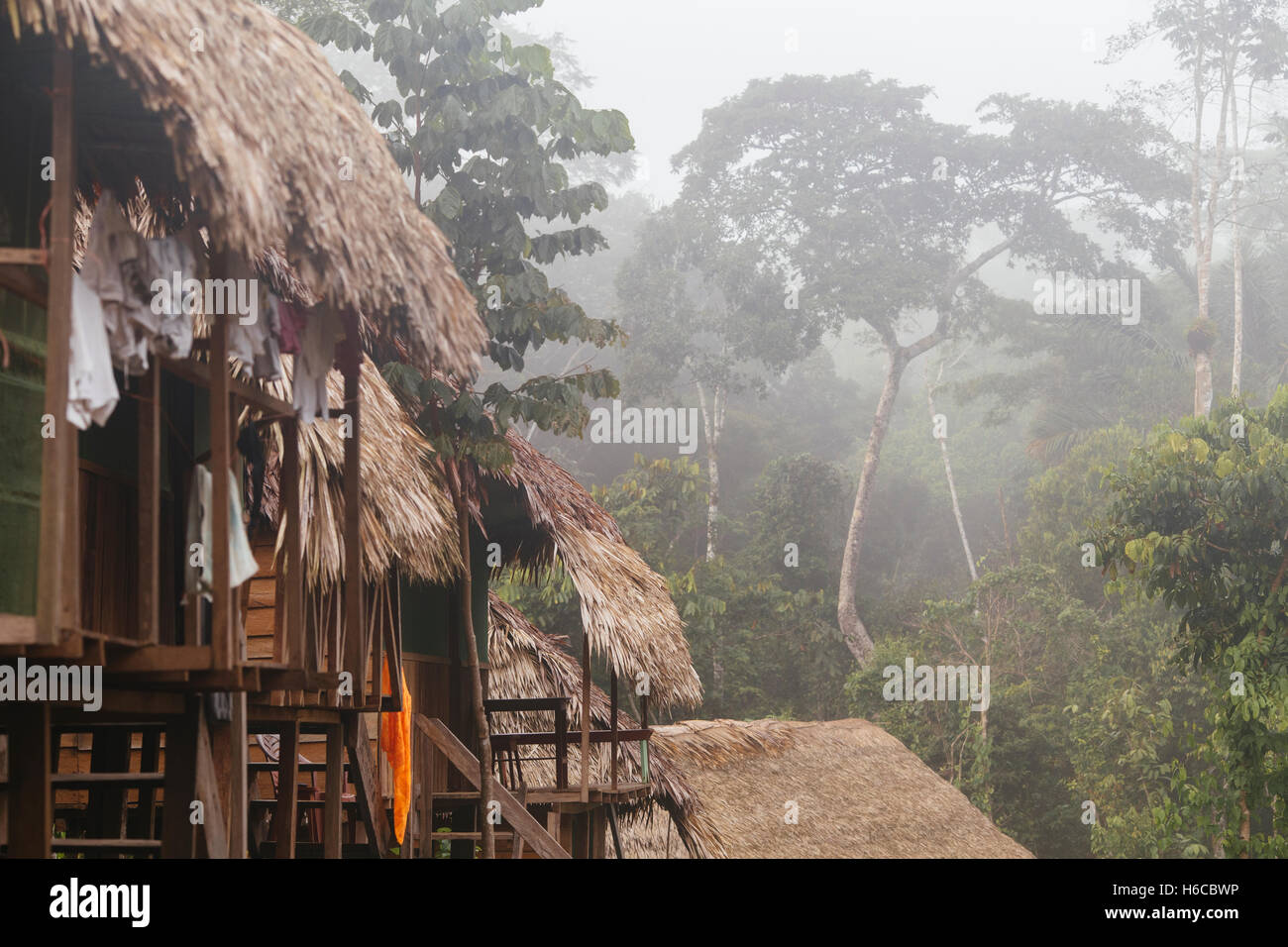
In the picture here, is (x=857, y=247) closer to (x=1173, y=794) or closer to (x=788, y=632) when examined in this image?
(x=788, y=632)

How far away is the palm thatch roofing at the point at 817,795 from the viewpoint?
13172 millimetres

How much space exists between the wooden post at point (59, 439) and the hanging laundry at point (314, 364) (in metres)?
1.55

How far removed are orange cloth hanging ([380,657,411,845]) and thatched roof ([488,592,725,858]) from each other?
2794 mm

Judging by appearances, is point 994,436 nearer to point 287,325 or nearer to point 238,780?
point 287,325

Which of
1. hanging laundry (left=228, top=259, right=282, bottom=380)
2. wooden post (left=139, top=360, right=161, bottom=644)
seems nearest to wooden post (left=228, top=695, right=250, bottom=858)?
wooden post (left=139, top=360, right=161, bottom=644)

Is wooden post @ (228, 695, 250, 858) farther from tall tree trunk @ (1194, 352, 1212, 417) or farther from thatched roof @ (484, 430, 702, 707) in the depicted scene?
tall tree trunk @ (1194, 352, 1212, 417)

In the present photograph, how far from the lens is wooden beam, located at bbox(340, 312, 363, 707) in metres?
5.24

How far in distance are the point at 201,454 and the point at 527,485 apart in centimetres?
307

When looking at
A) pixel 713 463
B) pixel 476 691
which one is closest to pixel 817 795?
pixel 476 691

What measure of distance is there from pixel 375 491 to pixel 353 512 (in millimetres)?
1243

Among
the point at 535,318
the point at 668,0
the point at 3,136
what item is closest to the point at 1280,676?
the point at 535,318

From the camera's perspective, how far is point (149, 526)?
13.2 feet

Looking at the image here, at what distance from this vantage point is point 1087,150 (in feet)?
80.8

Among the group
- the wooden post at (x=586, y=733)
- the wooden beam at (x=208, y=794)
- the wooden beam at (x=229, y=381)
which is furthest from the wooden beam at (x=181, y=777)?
the wooden post at (x=586, y=733)
